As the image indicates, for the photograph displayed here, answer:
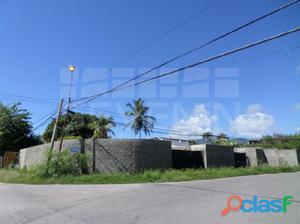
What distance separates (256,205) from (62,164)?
41.2 feet

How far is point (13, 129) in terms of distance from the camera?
33.1 metres

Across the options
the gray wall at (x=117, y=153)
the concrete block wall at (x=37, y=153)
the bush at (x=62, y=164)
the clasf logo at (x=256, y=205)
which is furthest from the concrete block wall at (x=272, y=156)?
the clasf logo at (x=256, y=205)

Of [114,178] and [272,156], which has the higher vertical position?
[272,156]

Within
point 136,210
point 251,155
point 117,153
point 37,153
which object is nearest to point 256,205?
point 136,210

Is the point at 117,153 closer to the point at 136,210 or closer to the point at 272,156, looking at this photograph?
the point at 136,210

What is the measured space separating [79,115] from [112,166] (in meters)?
25.2

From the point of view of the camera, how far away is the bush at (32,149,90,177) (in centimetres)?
1730

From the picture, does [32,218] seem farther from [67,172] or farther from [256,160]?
[256,160]

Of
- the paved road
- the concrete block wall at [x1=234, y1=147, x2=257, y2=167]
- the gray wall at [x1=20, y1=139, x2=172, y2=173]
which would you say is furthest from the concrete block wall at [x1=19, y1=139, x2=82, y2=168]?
the concrete block wall at [x1=234, y1=147, x2=257, y2=167]

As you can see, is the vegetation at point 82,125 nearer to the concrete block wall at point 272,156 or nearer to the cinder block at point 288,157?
the concrete block wall at point 272,156

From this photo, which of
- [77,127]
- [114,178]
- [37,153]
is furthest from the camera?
[77,127]

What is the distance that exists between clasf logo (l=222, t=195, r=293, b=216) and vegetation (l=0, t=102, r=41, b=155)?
2967cm

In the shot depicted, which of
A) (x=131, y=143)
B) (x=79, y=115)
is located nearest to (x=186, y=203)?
(x=131, y=143)

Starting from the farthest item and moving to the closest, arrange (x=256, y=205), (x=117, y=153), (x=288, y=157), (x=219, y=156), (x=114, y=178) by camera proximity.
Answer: (x=288, y=157) → (x=219, y=156) → (x=117, y=153) → (x=114, y=178) → (x=256, y=205)
